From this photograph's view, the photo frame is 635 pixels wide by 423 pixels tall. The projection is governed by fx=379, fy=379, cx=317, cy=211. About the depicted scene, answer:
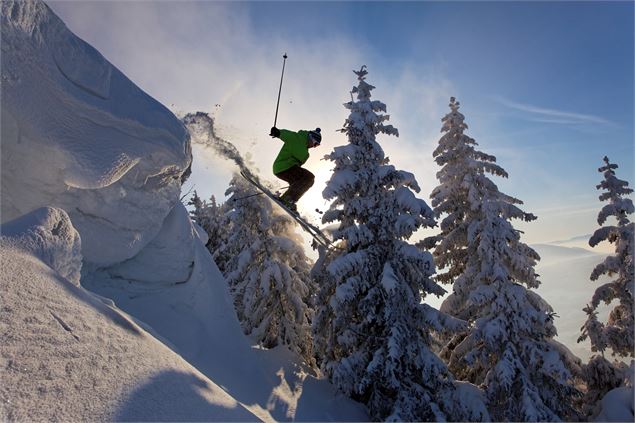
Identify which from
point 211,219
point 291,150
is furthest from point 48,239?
point 211,219

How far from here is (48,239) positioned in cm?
532

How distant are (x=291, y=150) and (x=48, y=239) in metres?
6.94

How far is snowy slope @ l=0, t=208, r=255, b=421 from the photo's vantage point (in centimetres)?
348

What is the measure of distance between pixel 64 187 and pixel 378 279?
856 cm

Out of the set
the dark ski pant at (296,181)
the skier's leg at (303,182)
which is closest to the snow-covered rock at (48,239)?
the dark ski pant at (296,181)

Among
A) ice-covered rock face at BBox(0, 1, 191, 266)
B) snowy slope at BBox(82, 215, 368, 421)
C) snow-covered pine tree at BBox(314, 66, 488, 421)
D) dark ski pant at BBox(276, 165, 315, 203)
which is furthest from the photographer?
dark ski pant at BBox(276, 165, 315, 203)

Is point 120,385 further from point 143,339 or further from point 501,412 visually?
point 501,412

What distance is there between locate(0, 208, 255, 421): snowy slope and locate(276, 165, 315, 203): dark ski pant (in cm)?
669

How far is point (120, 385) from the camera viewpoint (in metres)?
4.02

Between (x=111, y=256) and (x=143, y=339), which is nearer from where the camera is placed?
(x=143, y=339)

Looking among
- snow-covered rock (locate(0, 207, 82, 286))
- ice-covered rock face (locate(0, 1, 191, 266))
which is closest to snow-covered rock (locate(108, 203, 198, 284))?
ice-covered rock face (locate(0, 1, 191, 266))

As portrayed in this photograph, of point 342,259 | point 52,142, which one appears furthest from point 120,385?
point 342,259

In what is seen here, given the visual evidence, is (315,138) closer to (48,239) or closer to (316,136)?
(316,136)

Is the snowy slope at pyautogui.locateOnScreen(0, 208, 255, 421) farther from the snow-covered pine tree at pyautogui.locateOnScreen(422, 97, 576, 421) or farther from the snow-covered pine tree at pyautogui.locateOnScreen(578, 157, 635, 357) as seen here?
the snow-covered pine tree at pyautogui.locateOnScreen(578, 157, 635, 357)
